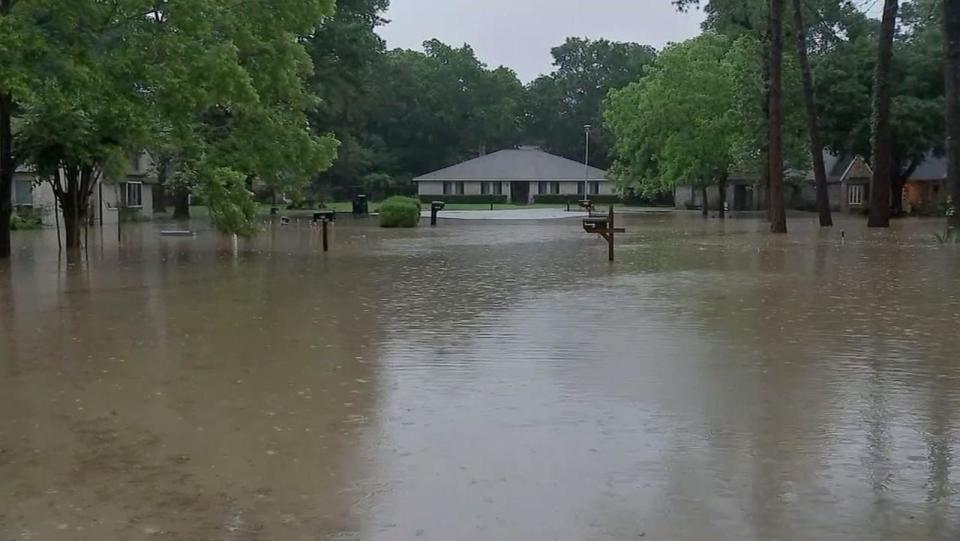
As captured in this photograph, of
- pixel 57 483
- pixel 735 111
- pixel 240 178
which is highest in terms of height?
pixel 735 111

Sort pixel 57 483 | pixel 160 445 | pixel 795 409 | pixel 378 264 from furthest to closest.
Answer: pixel 378 264 → pixel 795 409 → pixel 160 445 → pixel 57 483

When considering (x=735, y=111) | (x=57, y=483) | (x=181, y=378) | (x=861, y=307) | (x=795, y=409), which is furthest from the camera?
(x=735, y=111)

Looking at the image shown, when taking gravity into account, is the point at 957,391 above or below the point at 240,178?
below

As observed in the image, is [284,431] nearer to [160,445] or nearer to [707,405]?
[160,445]

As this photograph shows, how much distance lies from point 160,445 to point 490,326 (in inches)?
247

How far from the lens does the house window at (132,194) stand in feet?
178

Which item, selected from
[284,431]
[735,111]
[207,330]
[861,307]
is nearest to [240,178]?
[207,330]

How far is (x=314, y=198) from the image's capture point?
82.2 m

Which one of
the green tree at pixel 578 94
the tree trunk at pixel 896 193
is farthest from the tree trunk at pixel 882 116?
the green tree at pixel 578 94

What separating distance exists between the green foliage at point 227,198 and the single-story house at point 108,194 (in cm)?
1455

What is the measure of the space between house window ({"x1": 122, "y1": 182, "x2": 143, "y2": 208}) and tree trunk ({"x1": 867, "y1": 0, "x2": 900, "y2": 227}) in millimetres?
35916

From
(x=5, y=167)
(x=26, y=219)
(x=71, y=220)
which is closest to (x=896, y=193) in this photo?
(x=26, y=219)

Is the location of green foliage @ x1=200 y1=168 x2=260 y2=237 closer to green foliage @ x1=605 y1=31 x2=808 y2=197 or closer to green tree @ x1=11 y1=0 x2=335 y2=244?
green tree @ x1=11 y1=0 x2=335 y2=244

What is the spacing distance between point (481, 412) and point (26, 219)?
123 feet
